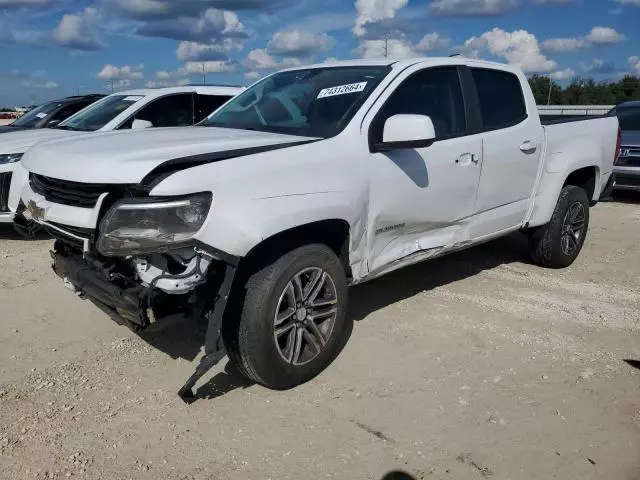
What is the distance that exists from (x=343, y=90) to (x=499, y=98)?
5.50 ft

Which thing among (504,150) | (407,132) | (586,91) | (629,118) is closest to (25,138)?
(407,132)

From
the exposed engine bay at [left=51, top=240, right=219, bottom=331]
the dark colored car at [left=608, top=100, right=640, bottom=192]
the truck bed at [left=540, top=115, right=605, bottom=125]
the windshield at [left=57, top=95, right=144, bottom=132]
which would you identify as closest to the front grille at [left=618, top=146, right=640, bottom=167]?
the dark colored car at [left=608, top=100, right=640, bottom=192]

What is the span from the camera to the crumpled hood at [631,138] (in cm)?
999

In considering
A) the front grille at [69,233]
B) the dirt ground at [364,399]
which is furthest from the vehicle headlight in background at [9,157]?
the front grille at [69,233]

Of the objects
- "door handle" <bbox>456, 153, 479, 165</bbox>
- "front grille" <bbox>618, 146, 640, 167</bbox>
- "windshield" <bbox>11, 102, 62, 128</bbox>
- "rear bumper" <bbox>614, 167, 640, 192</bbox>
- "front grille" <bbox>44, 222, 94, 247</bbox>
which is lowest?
"rear bumper" <bbox>614, 167, 640, 192</bbox>

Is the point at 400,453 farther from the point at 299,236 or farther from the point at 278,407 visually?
the point at 299,236

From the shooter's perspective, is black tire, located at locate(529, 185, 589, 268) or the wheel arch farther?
black tire, located at locate(529, 185, 589, 268)

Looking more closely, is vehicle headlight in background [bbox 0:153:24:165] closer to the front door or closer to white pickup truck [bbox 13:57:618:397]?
white pickup truck [bbox 13:57:618:397]

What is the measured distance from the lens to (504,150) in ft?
15.5

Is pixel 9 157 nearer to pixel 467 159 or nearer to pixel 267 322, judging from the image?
pixel 267 322

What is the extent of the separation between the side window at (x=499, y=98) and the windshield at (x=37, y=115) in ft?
22.9

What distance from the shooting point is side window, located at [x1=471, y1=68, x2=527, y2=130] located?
4730 mm

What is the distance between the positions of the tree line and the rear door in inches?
2118

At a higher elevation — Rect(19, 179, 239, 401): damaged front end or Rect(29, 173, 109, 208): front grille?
Rect(29, 173, 109, 208): front grille
